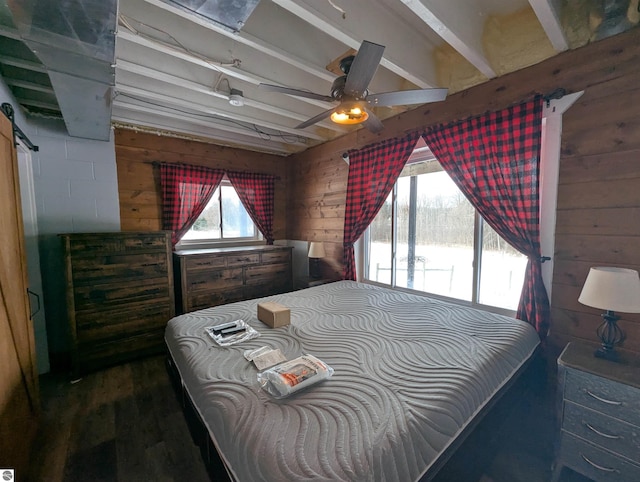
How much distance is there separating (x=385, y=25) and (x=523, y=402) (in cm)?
279

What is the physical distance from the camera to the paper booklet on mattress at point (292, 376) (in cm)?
111

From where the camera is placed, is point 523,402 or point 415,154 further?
point 415,154

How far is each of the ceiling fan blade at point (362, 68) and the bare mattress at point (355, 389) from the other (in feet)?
4.93

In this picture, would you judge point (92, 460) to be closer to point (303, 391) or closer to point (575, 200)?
point (303, 391)

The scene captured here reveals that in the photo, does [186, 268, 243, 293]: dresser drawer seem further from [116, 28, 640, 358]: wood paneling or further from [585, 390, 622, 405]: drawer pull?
[585, 390, 622, 405]: drawer pull

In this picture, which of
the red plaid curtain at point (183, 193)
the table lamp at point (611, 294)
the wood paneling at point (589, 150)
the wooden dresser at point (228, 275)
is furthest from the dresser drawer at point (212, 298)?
the table lamp at point (611, 294)

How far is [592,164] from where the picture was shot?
5.48ft

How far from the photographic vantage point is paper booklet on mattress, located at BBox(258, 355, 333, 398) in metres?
1.11

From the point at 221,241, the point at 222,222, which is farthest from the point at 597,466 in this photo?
the point at 222,222

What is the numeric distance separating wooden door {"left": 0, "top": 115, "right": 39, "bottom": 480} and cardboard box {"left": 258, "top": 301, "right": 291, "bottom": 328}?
51.8 inches

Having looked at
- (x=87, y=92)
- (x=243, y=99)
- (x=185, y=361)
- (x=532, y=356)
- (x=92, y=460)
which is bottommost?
(x=92, y=460)

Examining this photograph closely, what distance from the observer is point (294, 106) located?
277 centimetres

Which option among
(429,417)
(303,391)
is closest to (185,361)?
(303,391)

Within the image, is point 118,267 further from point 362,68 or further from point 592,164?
point 592,164
